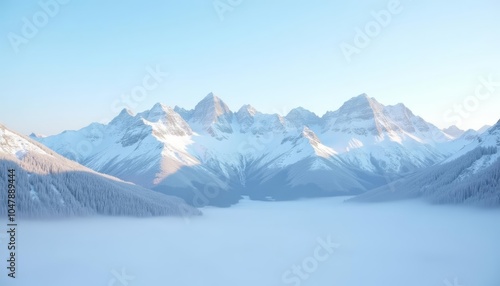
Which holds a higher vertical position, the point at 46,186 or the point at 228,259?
the point at 46,186

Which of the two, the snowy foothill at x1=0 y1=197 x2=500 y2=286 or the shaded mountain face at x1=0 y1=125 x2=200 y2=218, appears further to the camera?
the shaded mountain face at x1=0 y1=125 x2=200 y2=218

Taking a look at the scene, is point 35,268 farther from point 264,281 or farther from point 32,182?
point 264,281

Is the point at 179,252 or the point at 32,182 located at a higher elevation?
the point at 32,182

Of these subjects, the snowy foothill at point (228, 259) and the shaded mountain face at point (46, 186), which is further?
the shaded mountain face at point (46, 186)

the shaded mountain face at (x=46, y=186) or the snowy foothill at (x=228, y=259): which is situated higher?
the shaded mountain face at (x=46, y=186)

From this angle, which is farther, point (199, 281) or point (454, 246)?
point (454, 246)

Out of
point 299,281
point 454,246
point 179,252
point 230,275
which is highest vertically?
point 179,252

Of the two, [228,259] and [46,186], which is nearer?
[228,259]

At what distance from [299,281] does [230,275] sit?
2550cm

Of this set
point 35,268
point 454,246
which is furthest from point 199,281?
point 454,246

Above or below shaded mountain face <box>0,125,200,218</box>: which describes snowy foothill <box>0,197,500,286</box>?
below

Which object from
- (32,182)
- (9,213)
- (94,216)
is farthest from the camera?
(94,216)

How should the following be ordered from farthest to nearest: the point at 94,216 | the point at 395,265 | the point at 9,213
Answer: the point at 94,216 < the point at 395,265 < the point at 9,213

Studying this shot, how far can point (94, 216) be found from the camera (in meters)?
188
